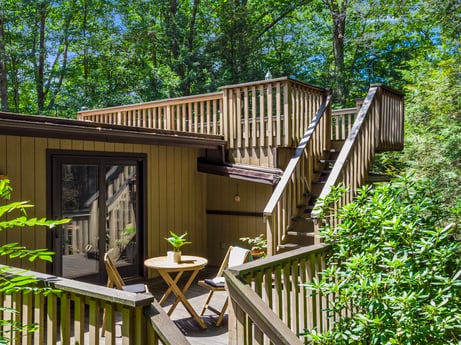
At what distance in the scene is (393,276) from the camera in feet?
10.5

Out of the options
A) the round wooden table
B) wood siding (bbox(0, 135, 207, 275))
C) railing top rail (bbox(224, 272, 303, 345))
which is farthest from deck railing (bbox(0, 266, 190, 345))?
wood siding (bbox(0, 135, 207, 275))

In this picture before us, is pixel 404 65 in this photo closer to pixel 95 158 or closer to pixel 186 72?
pixel 186 72

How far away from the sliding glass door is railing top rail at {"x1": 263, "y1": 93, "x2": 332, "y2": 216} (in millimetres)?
2502

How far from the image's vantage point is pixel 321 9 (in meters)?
17.7

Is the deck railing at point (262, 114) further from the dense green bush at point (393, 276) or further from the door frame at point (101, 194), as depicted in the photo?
the dense green bush at point (393, 276)

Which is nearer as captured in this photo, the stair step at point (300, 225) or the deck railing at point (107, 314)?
the deck railing at point (107, 314)

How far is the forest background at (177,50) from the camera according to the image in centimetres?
1537

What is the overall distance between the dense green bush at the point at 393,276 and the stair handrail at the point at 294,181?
1.35 meters

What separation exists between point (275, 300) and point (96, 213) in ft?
13.0

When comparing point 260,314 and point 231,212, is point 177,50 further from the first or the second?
point 260,314

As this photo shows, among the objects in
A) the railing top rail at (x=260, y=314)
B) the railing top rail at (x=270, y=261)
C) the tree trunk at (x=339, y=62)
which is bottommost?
the railing top rail at (x=260, y=314)

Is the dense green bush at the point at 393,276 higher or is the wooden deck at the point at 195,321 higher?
the dense green bush at the point at 393,276

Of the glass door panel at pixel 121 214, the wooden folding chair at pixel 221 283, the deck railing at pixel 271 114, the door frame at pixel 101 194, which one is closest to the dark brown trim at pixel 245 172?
the deck railing at pixel 271 114

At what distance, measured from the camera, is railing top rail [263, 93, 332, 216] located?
17.3 ft
